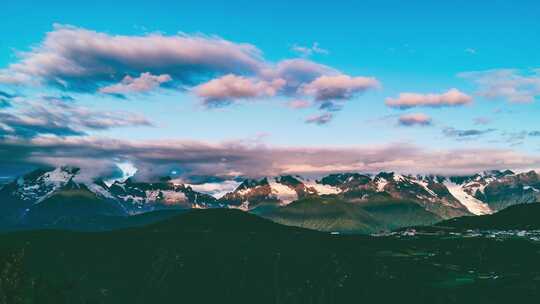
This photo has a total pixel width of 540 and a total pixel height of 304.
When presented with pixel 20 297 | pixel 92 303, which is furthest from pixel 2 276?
→ pixel 92 303

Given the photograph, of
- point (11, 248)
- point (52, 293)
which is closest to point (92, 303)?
point (52, 293)

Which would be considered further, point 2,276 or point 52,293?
point 52,293

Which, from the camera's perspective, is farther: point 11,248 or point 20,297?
point 11,248

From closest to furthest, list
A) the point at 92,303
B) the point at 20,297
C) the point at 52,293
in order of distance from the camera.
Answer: the point at 20,297 < the point at 52,293 < the point at 92,303

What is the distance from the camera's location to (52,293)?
135 metres

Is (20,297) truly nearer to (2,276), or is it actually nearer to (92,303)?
(2,276)

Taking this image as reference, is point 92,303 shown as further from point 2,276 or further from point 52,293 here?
point 2,276

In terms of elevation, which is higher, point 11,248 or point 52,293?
point 11,248

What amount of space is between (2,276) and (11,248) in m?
17.7

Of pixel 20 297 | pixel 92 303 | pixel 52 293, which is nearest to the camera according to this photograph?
pixel 20 297

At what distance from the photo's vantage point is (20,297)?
118m

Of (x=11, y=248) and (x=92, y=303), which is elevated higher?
(x=11, y=248)

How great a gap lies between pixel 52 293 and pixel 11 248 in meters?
18.3

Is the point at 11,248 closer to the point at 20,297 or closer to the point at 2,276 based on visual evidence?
the point at 2,276
